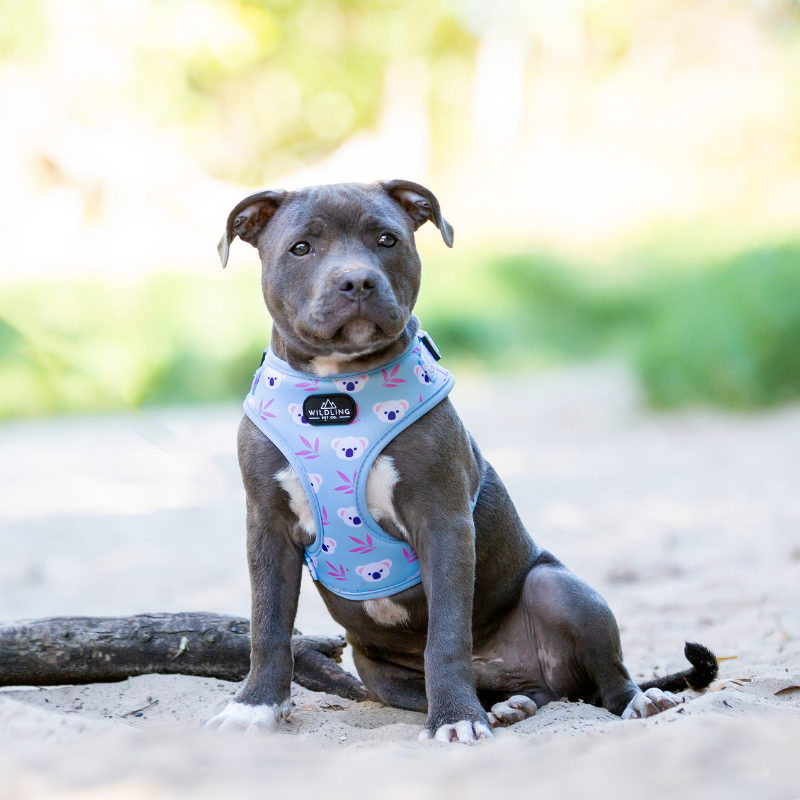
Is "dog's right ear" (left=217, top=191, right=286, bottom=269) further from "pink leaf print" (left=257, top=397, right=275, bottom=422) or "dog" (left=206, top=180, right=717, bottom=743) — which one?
"pink leaf print" (left=257, top=397, right=275, bottom=422)

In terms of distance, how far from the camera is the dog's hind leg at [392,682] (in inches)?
135

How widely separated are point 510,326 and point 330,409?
560 inches

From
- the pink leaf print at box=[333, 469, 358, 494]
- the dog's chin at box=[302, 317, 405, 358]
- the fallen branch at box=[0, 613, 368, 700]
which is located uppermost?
the dog's chin at box=[302, 317, 405, 358]

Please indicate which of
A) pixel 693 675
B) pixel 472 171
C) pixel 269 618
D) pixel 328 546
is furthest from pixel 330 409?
pixel 472 171

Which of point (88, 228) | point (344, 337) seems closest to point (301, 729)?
point (344, 337)

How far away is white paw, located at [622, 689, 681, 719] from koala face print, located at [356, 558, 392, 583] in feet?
2.93

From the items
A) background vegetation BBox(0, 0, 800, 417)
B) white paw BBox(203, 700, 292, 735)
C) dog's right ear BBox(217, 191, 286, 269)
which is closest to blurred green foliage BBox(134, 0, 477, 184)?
background vegetation BBox(0, 0, 800, 417)

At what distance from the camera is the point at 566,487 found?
8.16 m

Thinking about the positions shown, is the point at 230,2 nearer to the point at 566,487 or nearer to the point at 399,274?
the point at 566,487

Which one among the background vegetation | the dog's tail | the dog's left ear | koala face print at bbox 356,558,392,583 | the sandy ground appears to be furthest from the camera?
the background vegetation

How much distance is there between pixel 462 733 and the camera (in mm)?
2791

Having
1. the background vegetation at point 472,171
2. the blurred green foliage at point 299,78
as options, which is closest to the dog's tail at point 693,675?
the background vegetation at point 472,171

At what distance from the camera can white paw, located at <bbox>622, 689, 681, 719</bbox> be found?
10.2 feet

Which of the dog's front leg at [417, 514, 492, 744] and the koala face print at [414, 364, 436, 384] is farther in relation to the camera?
the koala face print at [414, 364, 436, 384]
